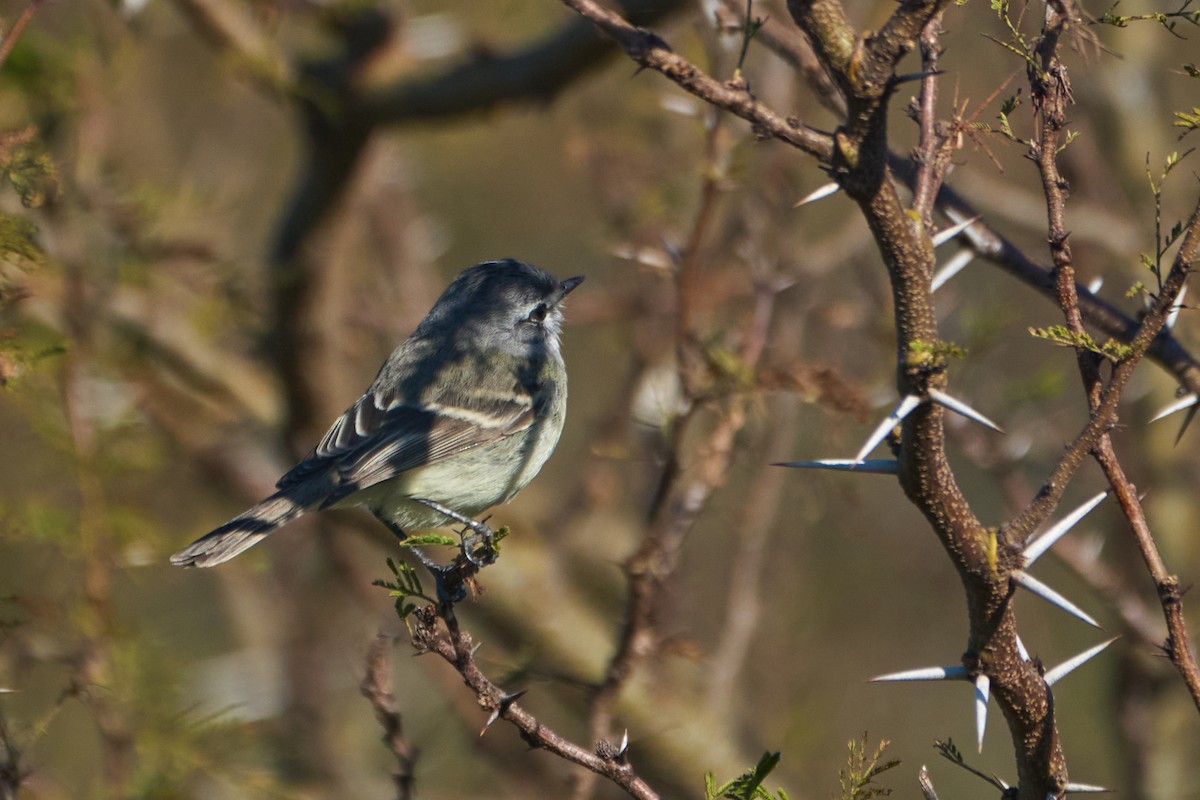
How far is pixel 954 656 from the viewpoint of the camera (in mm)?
8703

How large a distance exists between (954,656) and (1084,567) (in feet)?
14.6

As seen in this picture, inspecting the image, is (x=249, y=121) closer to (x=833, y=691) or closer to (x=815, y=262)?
(x=815, y=262)

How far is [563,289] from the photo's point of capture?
4590 mm

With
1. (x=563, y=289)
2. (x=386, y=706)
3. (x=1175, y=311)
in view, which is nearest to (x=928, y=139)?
(x=1175, y=311)

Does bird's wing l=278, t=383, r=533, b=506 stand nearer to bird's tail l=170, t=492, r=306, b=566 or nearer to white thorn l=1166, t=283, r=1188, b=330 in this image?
bird's tail l=170, t=492, r=306, b=566

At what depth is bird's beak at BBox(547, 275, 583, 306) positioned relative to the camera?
4.49 metres

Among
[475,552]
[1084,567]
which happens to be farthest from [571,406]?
[475,552]

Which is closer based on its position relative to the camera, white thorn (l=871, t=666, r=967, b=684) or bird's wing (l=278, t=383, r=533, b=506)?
white thorn (l=871, t=666, r=967, b=684)

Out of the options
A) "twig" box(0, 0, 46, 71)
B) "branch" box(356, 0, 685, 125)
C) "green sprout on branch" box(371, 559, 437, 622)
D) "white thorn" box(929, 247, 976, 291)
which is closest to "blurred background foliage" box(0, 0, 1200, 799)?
"branch" box(356, 0, 685, 125)

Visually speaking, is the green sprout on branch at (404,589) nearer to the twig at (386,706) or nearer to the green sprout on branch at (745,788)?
the twig at (386,706)

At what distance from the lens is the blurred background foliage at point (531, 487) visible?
12.9 ft

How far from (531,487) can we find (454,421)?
7.24 feet

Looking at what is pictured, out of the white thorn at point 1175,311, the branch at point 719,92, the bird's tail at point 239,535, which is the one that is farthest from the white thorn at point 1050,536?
the bird's tail at point 239,535

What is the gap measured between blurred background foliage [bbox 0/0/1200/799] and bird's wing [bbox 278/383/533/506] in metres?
0.43
